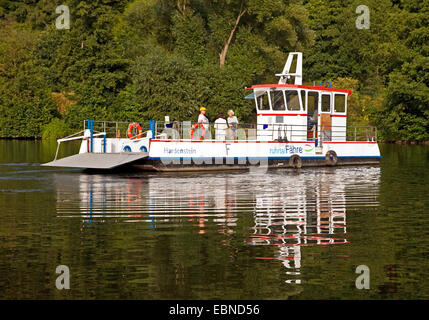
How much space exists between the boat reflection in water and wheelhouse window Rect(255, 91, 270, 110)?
5.83m

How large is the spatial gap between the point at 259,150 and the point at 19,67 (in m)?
53.2

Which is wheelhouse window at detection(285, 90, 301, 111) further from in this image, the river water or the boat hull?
the river water

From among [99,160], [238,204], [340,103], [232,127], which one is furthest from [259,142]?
[238,204]

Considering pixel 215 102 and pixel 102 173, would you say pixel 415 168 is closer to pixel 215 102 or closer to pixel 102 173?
pixel 102 173

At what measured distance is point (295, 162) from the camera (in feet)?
119

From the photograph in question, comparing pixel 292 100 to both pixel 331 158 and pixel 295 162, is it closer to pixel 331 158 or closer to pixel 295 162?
Result: pixel 295 162

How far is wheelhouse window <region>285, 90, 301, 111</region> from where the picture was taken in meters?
36.8

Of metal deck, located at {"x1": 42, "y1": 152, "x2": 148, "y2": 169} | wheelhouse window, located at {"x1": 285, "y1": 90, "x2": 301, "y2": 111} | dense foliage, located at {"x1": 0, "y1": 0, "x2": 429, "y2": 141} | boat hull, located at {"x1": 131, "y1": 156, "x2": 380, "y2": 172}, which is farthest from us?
dense foliage, located at {"x1": 0, "y1": 0, "x2": 429, "y2": 141}

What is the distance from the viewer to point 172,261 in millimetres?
12375

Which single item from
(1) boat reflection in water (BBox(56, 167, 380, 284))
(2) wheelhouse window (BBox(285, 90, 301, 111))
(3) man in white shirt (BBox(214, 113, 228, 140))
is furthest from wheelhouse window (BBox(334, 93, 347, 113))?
(1) boat reflection in water (BBox(56, 167, 380, 284))
